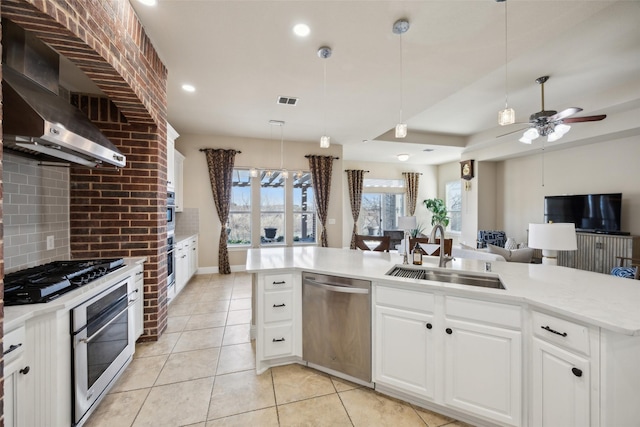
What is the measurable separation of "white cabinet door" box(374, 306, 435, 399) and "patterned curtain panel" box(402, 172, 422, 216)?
23.2 feet

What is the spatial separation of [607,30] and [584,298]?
2.72 m

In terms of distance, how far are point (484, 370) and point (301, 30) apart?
2.79 m

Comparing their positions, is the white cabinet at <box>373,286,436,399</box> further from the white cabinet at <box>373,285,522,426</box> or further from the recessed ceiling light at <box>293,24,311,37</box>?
the recessed ceiling light at <box>293,24,311,37</box>

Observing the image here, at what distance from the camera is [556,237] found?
2.32m

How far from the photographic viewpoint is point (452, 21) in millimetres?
2082

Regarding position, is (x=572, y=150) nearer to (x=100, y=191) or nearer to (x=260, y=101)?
(x=260, y=101)

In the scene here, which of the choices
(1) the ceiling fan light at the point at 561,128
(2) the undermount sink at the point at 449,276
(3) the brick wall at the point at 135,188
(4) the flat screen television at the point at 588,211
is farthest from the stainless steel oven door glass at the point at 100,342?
(4) the flat screen television at the point at 588,211

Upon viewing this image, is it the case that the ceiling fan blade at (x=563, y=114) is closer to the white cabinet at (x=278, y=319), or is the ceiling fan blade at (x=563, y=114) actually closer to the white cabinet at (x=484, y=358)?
the white cabinet at (x=484, y=358)

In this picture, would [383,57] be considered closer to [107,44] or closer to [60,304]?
[107,44]

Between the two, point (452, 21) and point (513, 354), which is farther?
point (452, 21)

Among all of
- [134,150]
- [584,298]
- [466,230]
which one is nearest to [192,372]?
[134,150]

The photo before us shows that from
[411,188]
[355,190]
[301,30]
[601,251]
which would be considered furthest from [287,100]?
[411,188]

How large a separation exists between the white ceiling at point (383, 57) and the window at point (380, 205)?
374 cm

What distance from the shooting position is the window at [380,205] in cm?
828
